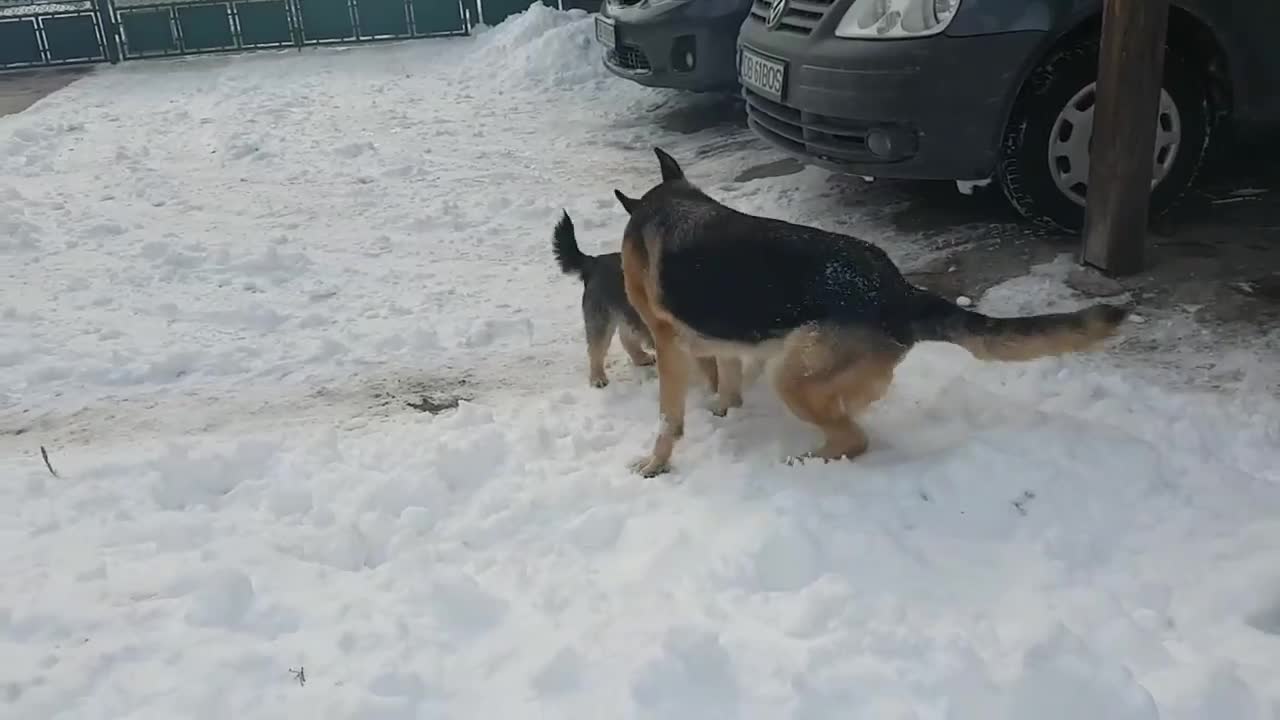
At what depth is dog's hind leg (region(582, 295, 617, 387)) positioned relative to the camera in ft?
15.0

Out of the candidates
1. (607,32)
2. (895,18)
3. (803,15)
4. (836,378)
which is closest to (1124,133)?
(895,18)

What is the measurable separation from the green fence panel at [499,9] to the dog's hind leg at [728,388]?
1243cm

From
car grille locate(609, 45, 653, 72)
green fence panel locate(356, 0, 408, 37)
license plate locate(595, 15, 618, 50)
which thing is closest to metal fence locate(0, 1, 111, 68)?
green fence panel locate(356, 0, 408, 37)

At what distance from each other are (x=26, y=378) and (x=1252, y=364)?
5561 mm

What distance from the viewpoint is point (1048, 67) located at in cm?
500

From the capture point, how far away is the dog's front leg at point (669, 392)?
3.82 metres

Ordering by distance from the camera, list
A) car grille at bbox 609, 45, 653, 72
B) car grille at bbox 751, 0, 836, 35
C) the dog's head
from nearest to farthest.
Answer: the dog's head, car grille at bbox 751, 0, 836, 35, car grille at bbox 609, 45, 653, 72

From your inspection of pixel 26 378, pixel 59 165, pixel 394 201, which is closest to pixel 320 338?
pixel 26 378

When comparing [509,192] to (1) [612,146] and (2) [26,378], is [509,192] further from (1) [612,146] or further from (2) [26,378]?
(2) [26,378]

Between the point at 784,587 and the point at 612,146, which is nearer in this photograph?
the point at 784,587

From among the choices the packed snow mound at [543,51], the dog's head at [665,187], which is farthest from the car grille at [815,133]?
the packed snow mound at [543,51]

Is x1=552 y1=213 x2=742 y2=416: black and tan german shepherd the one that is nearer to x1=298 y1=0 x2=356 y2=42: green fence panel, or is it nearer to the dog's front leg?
the dog's front leg

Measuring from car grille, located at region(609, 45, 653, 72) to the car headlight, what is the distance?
3694 millimetres

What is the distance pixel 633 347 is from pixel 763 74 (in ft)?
6.87
